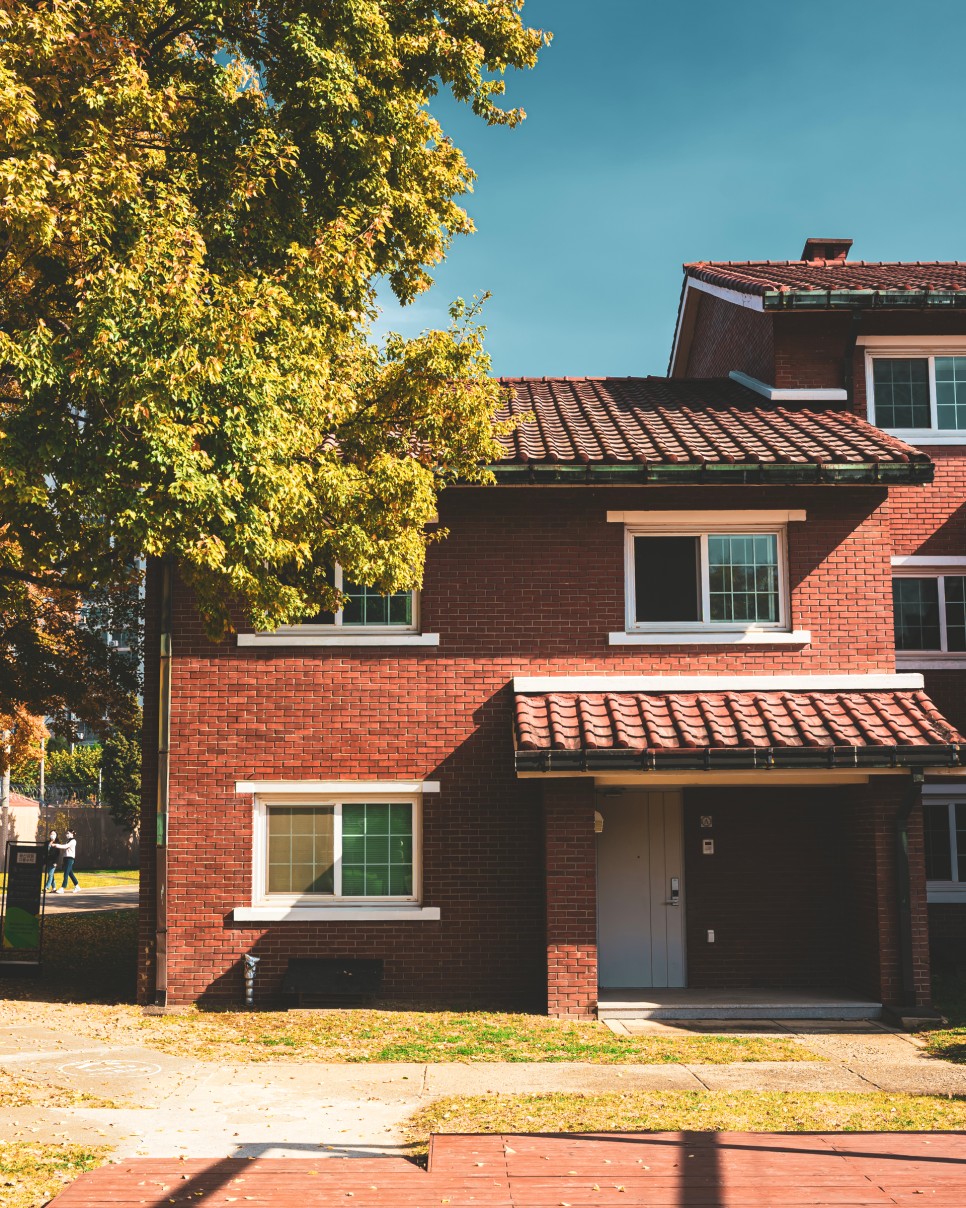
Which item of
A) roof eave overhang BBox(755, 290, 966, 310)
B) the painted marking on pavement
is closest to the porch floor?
the painted marking on pavement

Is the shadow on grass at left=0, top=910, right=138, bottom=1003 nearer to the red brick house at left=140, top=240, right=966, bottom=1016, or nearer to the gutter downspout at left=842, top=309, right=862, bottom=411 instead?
the red brick house at left=140, top=240, right=966, bottom=1016

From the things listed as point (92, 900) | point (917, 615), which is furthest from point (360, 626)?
point (92, 900)

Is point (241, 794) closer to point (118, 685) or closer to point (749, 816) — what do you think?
point (749, 816)

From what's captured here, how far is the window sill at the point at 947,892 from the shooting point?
1617 centimetres

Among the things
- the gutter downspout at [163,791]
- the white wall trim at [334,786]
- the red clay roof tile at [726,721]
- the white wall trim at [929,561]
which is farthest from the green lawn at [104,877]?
the white wall trim at [929,561]

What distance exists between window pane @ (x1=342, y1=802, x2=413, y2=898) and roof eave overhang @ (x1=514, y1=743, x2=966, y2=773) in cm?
235

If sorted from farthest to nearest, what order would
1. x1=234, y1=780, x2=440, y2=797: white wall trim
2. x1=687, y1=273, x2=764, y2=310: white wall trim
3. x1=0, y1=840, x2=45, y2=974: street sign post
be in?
x1=687, y1=273, x2=764, y2=310: white wall trim, x1=0, y1=840, x2=45, y2=974: street sign post, x1=234, y1=780, x2=440, y2=797: white wall trim

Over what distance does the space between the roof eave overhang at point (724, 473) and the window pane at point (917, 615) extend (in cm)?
377

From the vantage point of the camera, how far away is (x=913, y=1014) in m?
12.0

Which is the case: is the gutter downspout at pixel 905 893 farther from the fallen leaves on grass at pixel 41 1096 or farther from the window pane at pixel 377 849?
the fallen leaves on grass at pixel 41 1096

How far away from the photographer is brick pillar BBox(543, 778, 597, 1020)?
1224 cm

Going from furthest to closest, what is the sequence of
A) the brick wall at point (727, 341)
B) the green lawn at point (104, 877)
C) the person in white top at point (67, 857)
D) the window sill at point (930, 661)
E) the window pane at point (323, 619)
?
the green lawn at point (104, 877), the person in white top at point (67, 857), the brick wall at point (727, 341), the window sill at point (930, 661), the window pane at point (323, 619)

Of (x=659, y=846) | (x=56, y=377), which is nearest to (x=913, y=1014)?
(x=659, y=846)

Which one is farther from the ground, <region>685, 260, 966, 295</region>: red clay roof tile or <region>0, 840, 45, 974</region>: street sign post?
<region>685, 260, 966, 295</region>: red clay roof tile
